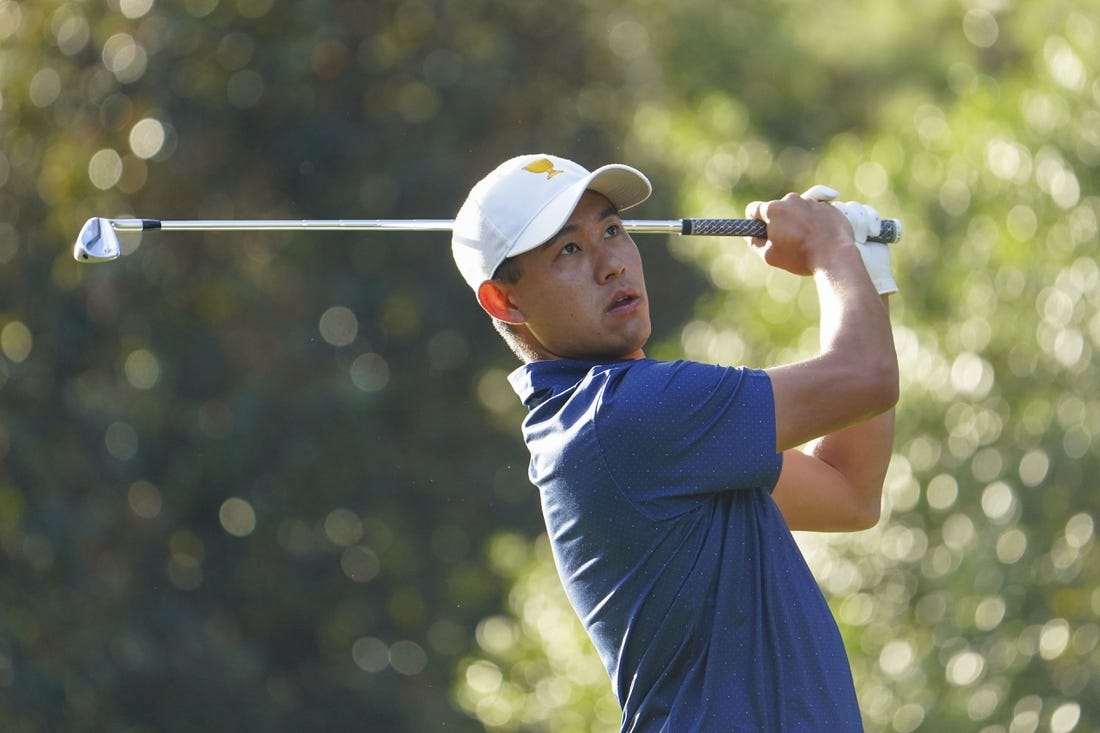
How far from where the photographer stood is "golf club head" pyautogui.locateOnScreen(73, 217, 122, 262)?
3561 millimetres

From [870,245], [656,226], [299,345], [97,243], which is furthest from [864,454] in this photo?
[299,345]

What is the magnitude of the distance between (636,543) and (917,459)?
406cm

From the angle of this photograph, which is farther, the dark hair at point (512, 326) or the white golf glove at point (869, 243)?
the white golf glove at point (869, 243)

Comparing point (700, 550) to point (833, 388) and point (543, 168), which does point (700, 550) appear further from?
point (543, 168)

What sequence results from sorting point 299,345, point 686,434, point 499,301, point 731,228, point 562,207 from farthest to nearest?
point 299,345 → point 731,228 → point 499,301 → point 562,207 → point 686,434

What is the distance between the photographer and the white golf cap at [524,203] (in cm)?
301

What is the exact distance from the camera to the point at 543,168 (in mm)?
3121

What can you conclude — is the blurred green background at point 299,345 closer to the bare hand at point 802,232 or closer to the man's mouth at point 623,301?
the bare hand at point 802,232

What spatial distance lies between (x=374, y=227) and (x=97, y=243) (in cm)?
56

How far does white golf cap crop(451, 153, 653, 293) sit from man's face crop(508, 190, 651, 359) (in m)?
0.05

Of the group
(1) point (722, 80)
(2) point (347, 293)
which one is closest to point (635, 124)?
(2) point (347, 293)

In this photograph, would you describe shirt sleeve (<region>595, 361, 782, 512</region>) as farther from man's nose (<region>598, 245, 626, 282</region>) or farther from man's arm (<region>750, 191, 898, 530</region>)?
man's nose (<region>598, 245, 626, 282</region>)

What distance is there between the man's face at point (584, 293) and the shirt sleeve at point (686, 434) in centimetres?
24

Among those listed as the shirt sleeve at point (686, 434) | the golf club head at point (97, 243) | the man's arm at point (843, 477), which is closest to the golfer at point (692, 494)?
Result: the shirt sleeve at point (686, 434)
